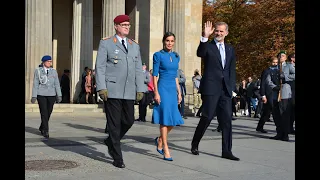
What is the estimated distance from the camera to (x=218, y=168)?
6.93m

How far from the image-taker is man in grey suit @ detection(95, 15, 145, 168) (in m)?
7.18

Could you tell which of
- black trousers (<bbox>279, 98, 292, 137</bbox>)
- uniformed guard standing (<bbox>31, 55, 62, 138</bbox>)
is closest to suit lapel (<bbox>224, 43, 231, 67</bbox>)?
black trousers (<bbox>279, 98, 292, 137</bbox>)

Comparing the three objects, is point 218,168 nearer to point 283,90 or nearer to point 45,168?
point 45,168

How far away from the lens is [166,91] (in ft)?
26.2

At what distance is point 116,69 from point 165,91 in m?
1.02

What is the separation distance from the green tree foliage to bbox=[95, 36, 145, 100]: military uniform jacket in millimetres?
32069

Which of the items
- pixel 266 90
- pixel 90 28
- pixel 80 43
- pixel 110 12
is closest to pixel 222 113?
pixel 266 90

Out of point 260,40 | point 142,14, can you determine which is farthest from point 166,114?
point 260,40

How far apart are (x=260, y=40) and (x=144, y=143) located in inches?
1286

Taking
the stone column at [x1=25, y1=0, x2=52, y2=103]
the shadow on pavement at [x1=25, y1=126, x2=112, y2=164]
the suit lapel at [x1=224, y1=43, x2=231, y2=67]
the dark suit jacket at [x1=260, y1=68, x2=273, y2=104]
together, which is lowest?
the shadow on pavement at [x1=25, y1=126, x2=112, y2=164]

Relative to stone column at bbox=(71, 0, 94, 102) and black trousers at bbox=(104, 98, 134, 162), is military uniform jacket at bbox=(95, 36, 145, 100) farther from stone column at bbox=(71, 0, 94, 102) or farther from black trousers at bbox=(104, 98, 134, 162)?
stone column at bbox=(71, 0, 94, 102)

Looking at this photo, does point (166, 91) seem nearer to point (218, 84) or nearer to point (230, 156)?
point (218, 84)

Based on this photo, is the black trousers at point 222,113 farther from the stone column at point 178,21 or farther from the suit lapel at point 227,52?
the stone column at point 178,21
